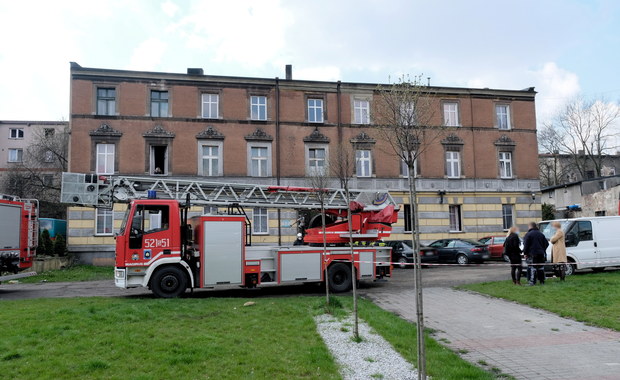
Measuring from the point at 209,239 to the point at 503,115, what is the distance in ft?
84.9

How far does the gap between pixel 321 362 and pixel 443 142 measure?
26062mm

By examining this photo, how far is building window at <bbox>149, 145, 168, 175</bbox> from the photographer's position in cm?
2630

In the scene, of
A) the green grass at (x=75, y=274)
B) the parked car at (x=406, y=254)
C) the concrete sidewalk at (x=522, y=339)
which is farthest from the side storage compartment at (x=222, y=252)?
the parked car at (x=406, y=254)

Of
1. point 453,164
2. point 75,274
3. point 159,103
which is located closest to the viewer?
point 75,274

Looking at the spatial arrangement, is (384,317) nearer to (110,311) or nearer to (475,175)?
(110,311)

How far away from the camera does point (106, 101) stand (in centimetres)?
2609

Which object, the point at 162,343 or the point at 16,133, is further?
the point at 16,133

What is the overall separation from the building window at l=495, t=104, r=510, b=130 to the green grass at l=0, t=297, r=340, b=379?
2621cm

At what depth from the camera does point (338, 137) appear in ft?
93.9

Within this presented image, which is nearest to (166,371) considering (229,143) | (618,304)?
(618,304)

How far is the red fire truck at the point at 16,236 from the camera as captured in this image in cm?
1491

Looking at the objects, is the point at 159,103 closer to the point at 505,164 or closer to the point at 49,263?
the point at 49,263

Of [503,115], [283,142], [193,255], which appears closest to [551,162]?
[503,115]

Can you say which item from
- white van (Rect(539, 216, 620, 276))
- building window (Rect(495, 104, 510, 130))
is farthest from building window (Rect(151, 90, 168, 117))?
building window (Rect(495, 104, 510, 130))
